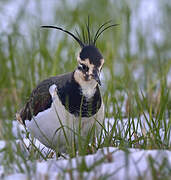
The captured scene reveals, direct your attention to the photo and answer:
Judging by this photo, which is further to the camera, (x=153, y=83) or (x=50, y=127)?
(x=153, y=83)

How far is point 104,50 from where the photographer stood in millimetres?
5871

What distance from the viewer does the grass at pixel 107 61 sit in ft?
14.5

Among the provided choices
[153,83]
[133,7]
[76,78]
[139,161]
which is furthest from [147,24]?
[139,161]

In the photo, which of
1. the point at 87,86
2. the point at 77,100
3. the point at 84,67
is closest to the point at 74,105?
the point at 77,100

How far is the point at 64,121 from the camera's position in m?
3.39

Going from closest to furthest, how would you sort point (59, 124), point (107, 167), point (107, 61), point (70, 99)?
point (107, 167), point (59, 124), point (70, 99), point (107, 61)

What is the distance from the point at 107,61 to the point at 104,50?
270mm

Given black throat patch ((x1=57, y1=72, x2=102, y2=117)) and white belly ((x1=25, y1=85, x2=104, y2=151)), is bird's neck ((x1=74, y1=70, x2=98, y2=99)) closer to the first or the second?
black throat patch ((x1=57, y1=72, x2=102, y2=117))

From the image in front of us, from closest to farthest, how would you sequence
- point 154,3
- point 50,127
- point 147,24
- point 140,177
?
point 140,177 → point 50,127 → point 147,24 → point 154,3

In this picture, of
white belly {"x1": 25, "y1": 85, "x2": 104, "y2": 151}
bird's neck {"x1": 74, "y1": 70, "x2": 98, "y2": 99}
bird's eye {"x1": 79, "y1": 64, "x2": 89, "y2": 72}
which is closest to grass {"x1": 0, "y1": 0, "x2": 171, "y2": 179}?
white belly {"x1": 25, "y1": 85, "x2": 104, "y2": 151}

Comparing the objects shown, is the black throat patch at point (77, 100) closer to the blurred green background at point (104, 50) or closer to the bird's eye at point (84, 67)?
the bird's eye at point (84, 67)

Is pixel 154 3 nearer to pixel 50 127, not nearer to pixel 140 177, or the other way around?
pixel 50 127

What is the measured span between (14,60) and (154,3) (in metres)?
3.63

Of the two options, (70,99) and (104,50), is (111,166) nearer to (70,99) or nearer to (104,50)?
(70,99)
